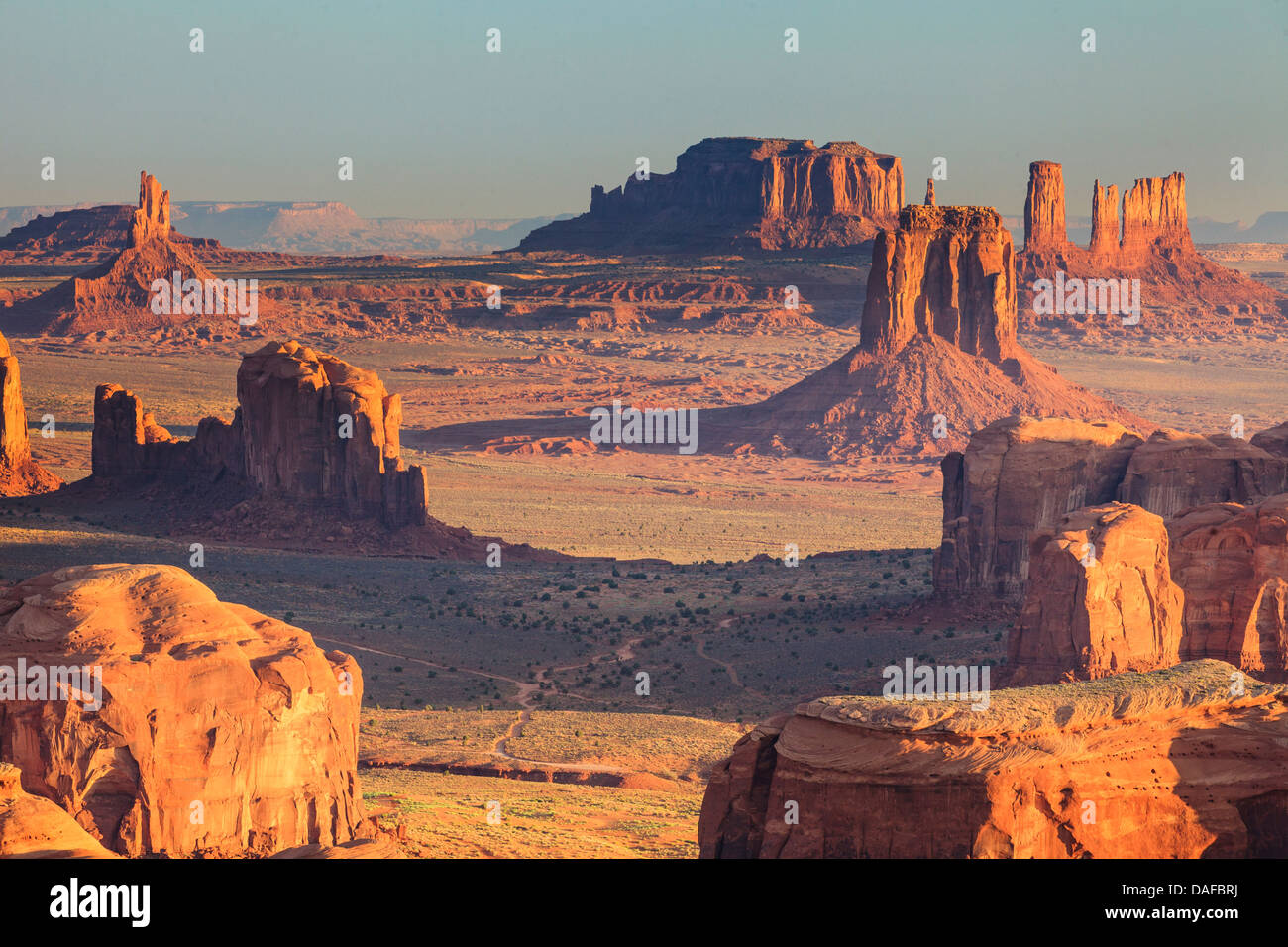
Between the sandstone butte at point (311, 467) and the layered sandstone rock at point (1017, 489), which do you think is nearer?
the layered sandstone rock at point (1017, 489)

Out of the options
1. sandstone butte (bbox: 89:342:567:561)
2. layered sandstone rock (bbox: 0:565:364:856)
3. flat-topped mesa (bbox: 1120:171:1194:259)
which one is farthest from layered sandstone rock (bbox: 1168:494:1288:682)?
flat-topped mesa (bbox: 1120:171:1194:259)

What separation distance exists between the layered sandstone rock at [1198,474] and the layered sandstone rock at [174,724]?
95.6ft

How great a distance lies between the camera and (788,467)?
10394 cm

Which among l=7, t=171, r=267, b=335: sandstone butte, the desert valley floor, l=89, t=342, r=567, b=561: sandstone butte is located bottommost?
the desert valley floor

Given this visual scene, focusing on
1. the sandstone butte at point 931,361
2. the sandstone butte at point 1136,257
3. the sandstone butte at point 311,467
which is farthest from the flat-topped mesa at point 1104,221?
the sandstone butte at point 311,467

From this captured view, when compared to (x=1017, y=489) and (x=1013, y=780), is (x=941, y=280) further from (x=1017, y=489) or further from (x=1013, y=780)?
(x=1013, y=780)

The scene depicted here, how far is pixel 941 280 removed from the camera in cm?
10412

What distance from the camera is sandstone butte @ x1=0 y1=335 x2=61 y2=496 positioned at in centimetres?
6750

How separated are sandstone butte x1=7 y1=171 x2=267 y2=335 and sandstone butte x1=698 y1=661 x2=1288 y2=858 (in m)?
150

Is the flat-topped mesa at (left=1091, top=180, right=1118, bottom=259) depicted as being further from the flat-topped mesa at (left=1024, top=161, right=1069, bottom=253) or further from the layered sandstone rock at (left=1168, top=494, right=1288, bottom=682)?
the layered sandstone rock at (left=1168, top=494, right=1288, bottom=682)

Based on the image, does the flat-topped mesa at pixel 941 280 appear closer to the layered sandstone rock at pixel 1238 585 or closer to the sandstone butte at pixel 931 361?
the sandstone butte at pixel 931 361

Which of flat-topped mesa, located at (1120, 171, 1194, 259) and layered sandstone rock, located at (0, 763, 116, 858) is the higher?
flat-topped mesa, located at (1120, 171, 1194, 259)

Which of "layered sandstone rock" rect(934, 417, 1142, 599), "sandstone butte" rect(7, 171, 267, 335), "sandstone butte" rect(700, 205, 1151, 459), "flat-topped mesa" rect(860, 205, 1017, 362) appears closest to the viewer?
"layered sandstone rock" rect(934, 417, 1142, 599)

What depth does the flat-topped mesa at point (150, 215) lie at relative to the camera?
16425 centimetres
